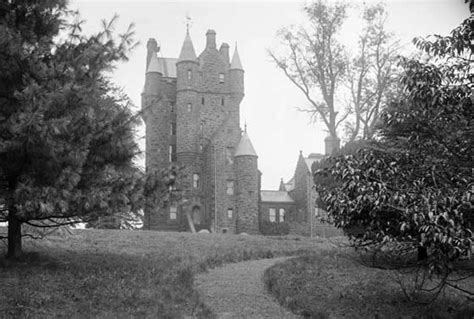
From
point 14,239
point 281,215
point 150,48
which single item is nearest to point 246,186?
point 281,215

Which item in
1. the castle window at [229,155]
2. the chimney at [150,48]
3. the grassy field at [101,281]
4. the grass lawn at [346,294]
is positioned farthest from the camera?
the chimney at [150,48]

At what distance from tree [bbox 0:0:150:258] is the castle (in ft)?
98.4

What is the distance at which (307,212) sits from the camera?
47.2 metres

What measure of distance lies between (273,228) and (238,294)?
3112cm

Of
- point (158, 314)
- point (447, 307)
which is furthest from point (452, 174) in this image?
point (158, 314)

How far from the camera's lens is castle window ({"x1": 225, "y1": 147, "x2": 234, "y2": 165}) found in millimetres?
44938

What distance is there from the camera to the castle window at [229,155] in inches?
1769

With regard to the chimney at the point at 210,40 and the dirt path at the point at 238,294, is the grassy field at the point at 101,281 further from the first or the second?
the chimney at the point at 210,40

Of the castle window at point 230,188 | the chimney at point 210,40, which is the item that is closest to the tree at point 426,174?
the castle window at point 230,188

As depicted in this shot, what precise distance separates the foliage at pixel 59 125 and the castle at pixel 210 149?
2974cm

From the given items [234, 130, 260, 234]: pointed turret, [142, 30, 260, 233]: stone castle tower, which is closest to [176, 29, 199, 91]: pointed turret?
[142, 30, 260, 233]: stone castle tower

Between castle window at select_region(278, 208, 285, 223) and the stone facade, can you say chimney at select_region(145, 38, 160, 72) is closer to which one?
the stone facade

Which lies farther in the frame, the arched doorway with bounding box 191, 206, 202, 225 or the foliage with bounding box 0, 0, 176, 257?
the arched doorway with bounding box 191, 206, 202, 225

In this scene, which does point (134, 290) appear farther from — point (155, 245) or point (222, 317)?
point (155, 245)
